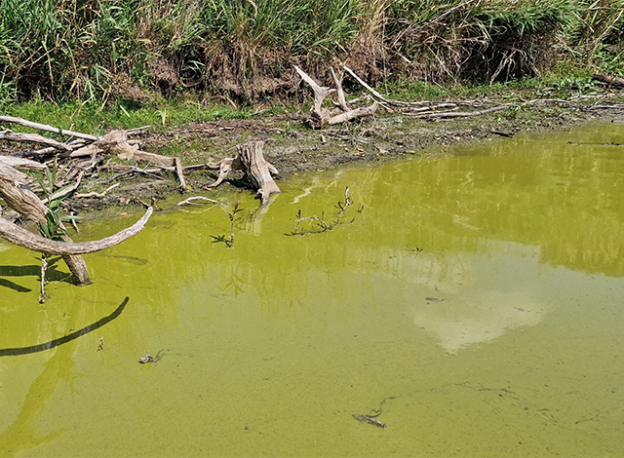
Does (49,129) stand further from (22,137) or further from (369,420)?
(369,420)

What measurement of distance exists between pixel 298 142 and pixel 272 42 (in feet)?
4.87

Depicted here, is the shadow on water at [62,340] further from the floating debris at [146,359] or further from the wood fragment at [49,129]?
the wood fragment at [49,129]

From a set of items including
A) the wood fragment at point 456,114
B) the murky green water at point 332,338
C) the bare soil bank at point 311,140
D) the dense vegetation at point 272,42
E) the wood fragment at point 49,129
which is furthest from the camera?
the wood fragment at point 456,114

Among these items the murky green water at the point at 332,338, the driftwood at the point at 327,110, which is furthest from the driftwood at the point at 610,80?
the murky green water at the point at 332,338

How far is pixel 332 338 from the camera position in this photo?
2514 mm

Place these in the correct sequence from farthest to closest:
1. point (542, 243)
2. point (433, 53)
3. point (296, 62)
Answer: point (433, 53), point (296, 62), point (542, 243)

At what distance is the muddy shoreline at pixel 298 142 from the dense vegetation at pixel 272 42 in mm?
866

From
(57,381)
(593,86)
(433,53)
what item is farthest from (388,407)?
(593,86)

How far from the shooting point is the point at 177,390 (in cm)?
218

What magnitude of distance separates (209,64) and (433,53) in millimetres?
2617

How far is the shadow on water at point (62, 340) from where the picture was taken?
7.86ft

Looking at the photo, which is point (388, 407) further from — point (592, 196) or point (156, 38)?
point (156, 38)

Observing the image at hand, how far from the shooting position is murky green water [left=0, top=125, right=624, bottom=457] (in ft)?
6.53

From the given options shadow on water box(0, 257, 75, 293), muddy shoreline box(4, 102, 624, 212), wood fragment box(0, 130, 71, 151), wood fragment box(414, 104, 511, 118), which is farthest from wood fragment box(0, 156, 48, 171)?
wood fragment box(414, 104, 511, 118)
